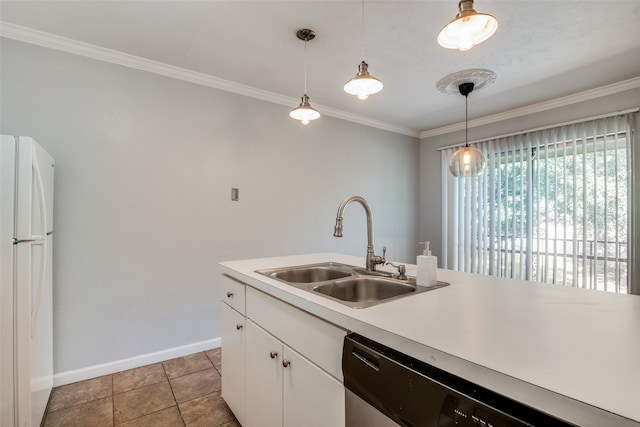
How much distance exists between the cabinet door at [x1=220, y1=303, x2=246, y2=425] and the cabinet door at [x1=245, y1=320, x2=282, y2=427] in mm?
74

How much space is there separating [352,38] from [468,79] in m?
0.89

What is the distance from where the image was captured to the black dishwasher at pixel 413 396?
0.56 meters

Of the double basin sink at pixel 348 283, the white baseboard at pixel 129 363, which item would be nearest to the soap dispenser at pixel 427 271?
the double basin sink at pixel 348 283

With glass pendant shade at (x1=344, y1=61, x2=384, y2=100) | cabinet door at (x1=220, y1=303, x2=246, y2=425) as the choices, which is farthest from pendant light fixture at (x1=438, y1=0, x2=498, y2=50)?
cabinet door at (x1=220, y1=303, x2=246, y2=425)

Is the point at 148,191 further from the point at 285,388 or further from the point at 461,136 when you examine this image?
the point at 461,136

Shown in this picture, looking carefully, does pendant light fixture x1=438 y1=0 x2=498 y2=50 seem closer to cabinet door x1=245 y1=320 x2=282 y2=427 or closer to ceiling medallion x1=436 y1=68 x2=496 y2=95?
ceiling medallion x1=436 y1=68 x2=496 y2=95

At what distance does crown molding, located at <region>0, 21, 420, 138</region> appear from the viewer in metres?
1.99

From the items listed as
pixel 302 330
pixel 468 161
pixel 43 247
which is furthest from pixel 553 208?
pixel 43 247

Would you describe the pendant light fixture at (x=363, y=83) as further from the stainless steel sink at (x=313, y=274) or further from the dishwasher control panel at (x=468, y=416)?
the dishwasher control panel at (x=468, y=416)

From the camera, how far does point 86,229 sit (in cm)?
220

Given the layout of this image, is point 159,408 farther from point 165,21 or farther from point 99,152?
point 165,21

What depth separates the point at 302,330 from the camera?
3.63 feet

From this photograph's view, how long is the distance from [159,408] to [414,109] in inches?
145

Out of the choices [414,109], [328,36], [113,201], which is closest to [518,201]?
[414,109]
